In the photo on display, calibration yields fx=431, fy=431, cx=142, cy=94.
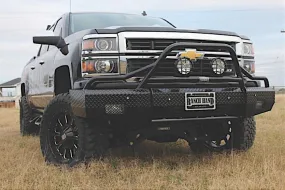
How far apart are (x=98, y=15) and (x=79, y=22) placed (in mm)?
383

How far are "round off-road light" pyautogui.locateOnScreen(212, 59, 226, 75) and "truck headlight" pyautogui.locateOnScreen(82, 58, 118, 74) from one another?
103 cm

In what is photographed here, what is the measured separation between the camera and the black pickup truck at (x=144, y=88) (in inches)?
155

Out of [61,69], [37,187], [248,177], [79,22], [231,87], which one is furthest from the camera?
[79,22]

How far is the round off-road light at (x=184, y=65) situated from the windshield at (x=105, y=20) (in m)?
1.66

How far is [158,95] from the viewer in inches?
156

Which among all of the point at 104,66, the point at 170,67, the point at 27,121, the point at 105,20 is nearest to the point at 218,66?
the point at 170,67

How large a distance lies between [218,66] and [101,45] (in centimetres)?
123

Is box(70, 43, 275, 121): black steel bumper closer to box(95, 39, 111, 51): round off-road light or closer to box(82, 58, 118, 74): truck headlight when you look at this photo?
box(82, 58, 118, 74): truck headlight

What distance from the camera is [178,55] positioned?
4.18 metres

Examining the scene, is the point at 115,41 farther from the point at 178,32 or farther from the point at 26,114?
the point at 26,114

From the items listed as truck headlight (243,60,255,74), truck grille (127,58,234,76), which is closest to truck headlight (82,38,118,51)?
truck grille (127,58,234,76)

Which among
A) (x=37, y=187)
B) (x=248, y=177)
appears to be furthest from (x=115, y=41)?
(x=248, y=177)

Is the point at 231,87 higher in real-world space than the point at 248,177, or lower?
higher

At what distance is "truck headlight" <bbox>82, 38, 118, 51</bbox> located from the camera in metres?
4.14
